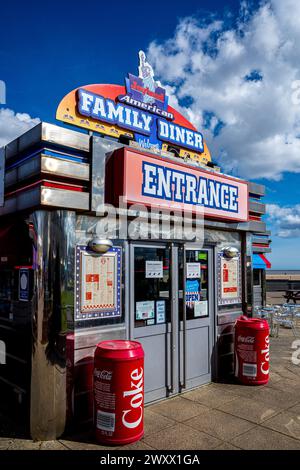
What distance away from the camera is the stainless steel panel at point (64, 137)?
4.31 m

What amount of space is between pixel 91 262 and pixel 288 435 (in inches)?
119

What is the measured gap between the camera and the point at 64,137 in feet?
14.7

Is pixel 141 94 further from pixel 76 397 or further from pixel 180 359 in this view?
pixel 76 397

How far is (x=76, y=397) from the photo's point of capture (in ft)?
14.6

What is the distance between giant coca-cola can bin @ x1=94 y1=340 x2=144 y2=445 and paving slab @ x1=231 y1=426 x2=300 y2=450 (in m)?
1.13

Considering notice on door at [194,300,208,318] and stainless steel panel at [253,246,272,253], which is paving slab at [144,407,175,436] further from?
stainless steel panel at [253,246,272,253]

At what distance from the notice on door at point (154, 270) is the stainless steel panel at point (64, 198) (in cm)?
137

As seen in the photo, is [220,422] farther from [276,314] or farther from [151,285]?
[276,314]

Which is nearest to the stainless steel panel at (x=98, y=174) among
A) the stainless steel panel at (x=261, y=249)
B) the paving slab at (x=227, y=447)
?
the paving slab at (x=227, y=447)

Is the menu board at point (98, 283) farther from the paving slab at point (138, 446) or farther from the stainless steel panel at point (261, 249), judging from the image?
the stainless steel panel at point (261, 249)

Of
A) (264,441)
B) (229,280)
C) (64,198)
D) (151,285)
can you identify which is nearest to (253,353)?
(229,280)

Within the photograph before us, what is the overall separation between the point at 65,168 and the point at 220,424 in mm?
3565

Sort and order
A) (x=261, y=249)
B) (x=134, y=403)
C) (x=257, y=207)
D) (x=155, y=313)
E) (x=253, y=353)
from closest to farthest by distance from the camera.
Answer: (x=134, y=403) < (x=155, y=313) < (x=253, y=353) < (x=257, y=207) < (x=261, y=249)

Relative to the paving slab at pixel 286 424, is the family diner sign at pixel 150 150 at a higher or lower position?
higher
